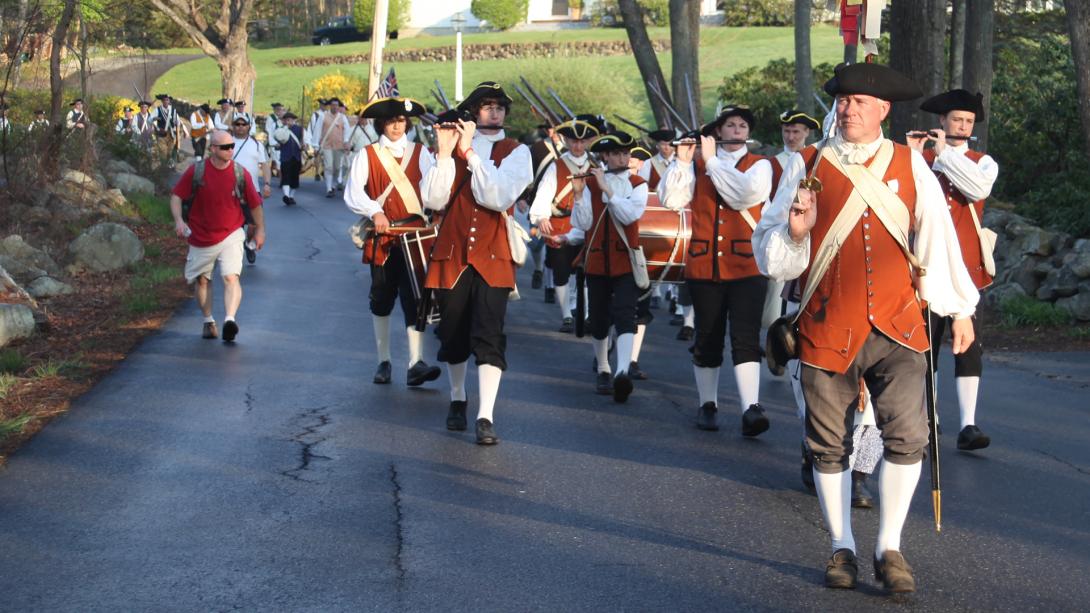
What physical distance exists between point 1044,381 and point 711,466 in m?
4.38

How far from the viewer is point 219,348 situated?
1184 centimetres

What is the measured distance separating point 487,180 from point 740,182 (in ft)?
5.05

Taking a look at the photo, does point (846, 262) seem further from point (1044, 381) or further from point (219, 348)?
point (219, 348)

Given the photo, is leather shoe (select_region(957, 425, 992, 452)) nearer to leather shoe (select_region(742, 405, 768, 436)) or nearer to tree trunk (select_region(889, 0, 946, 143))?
leather shoe (select_region(742, 405, 768, 436))

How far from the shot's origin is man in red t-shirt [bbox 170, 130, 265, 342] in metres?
12.2

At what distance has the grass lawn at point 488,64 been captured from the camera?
2224 inches

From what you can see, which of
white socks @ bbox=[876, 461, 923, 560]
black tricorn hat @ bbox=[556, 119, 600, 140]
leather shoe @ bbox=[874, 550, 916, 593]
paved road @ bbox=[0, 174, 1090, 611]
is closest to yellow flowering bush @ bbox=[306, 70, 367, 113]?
black tricorn hat @ bbox=[556, 119, 600, 140]

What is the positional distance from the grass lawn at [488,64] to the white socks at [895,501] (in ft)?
133

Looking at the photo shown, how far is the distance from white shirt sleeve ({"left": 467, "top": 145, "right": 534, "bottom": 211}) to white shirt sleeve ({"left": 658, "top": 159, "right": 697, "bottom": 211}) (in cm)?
88

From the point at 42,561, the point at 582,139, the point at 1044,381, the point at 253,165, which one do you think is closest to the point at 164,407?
the point at 42,561

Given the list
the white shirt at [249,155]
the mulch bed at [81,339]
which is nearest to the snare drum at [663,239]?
the mulch bed at [81,339]

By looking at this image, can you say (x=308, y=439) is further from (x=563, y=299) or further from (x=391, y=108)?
(x=563, y=299)

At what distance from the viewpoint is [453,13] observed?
8288cm

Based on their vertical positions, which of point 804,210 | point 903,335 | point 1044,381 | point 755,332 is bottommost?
point 1044,381
